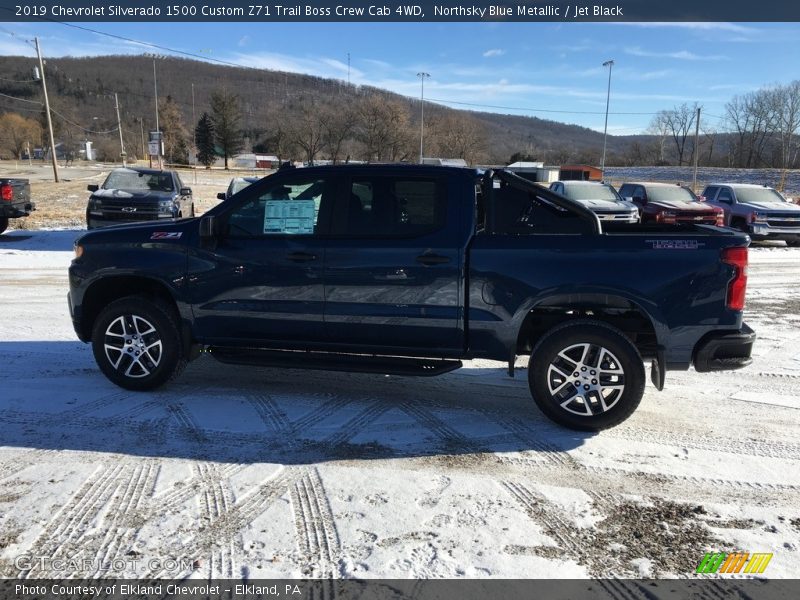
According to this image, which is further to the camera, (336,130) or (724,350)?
(336,130)

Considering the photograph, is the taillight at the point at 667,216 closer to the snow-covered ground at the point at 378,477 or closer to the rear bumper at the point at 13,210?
the snow-covered ground at the point at 378,477

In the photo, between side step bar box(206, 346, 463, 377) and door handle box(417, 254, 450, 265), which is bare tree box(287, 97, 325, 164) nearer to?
side step bar box(206, 346, 463, 377)

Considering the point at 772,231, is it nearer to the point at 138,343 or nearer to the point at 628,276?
the point at 628,276

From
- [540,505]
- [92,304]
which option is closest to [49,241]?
[92,304]

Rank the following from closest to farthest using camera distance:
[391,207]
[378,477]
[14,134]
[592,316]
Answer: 1. [378,477]
2. [592,316]
3. [391,207]
4. [14,134]

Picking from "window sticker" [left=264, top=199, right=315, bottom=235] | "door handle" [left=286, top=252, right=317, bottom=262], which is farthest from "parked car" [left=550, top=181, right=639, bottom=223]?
"door handle" [left=286, top=252, right=317, bottom=262]

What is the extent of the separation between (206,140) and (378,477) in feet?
348

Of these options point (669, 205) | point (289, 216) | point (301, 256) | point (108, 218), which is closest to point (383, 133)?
point (669, 205)

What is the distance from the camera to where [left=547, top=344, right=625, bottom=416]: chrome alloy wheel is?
172 inches

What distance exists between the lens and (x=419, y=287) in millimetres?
4590

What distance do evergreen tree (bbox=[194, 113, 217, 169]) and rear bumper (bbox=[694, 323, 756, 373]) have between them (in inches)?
4095

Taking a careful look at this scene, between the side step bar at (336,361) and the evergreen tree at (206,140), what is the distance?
336 ft

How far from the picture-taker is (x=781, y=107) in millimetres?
100312

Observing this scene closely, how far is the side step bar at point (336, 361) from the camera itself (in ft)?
15.1
